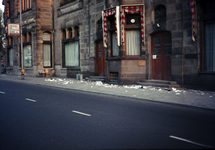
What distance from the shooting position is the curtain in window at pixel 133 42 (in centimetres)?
1589

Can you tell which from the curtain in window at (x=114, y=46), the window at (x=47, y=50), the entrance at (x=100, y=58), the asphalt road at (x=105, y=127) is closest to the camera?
the asphalt road at (x=105, y=127)

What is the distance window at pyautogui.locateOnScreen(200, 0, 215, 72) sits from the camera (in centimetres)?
1220

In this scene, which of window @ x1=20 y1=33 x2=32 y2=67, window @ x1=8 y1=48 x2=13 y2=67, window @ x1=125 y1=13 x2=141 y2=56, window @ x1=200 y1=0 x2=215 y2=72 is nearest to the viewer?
window @ x1=200 y1=0 x2=215 y2=72

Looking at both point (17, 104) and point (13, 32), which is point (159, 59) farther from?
point (13, 32)

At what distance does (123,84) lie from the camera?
52.0 ft

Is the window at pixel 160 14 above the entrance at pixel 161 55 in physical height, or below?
above

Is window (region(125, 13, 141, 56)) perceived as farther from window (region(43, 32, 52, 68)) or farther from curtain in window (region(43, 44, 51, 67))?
curtain in window (region(43, 44, 51, 67))

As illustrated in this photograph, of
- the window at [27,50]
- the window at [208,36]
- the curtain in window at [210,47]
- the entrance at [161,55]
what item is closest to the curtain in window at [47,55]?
the window at [27,50]

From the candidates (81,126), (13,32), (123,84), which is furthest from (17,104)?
(13,32)

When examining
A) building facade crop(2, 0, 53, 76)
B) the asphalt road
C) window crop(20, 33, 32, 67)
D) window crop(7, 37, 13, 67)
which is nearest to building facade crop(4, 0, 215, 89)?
building facade crop(2, 0, 53, 76)

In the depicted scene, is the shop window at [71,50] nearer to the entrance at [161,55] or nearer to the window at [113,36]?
the window at [113,36]

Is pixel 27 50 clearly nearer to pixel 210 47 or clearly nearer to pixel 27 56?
pixel 27 56

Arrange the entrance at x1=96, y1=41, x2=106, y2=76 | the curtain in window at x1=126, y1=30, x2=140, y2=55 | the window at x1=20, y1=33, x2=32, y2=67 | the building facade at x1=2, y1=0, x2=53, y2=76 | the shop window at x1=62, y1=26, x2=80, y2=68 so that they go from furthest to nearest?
the window at x1=20, y1=33, x2=32, y2=67 → the building facade at x1=2, y1=0, x2=53, y2=76 → the shop window at x1=62, y1=26, x2=80, y2=68 → the entrance at x1=96, y1=41, x2=106, y2=76 → the curtain in window at x1=126, y1=30, x2=140, y2=55

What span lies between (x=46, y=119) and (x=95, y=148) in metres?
2.74
